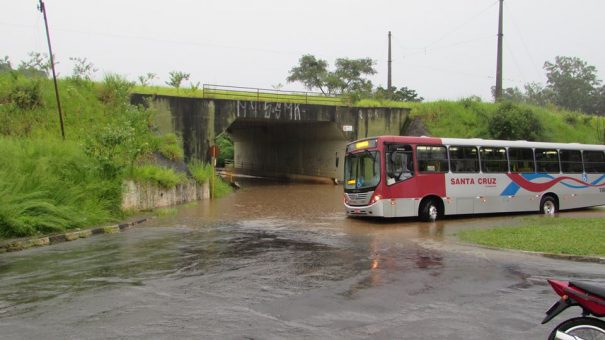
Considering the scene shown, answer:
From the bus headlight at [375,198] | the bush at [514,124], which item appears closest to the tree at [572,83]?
the bush at [514,124]

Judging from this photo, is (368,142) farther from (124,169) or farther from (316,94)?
(316,94)

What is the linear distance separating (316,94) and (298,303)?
3143cm

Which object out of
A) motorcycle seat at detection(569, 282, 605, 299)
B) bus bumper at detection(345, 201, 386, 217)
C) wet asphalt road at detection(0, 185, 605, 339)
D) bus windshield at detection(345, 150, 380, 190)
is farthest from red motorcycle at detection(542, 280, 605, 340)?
bus windshield at detection(345, 150, 380, 190)

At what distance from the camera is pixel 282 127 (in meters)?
46.7

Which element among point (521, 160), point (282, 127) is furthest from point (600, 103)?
point (521, 160)

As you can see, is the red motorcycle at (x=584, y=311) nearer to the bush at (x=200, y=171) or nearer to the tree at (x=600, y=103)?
the bush at (x=200, y=171)

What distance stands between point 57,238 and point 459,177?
13.4 meters

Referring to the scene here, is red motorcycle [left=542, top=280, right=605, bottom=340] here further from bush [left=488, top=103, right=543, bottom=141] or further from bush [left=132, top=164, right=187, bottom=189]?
bush [left=488, top=103, right=543, bottom=141]

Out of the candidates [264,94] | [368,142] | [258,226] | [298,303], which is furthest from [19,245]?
[264,94]

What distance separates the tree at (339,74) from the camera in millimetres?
66188

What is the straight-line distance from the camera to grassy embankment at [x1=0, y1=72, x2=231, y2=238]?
15359 millimetres

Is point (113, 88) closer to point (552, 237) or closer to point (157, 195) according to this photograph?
point (157, 195)

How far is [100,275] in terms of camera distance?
9.51 m

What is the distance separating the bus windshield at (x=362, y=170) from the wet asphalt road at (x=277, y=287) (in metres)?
3.24
